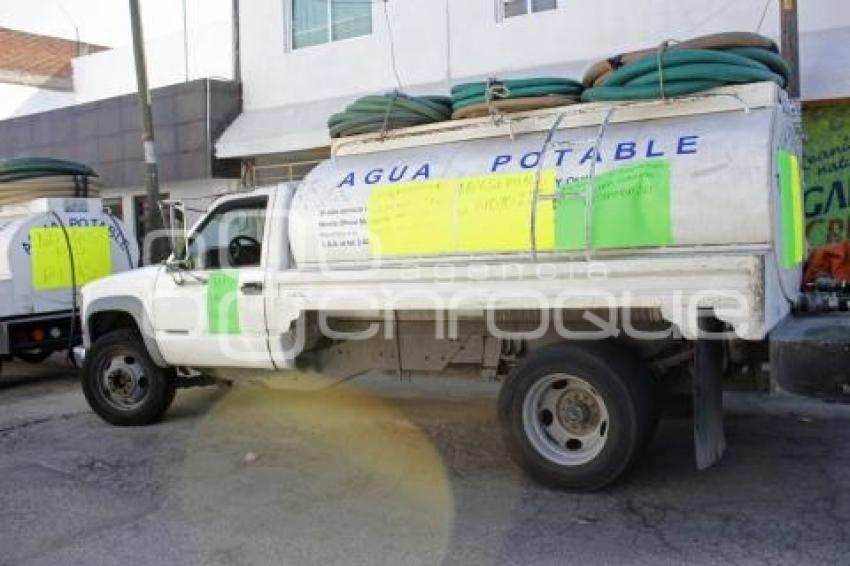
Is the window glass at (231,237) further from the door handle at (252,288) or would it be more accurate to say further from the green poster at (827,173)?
the green poster at (827,173)

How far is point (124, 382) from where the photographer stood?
7742 mm

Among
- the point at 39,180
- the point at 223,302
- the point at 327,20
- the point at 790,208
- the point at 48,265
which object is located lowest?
the point at 223,302

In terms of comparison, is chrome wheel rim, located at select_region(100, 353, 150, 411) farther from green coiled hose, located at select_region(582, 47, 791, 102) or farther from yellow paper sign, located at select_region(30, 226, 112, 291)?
green coiled hose, located at select_region(582, 47, 791, 102)

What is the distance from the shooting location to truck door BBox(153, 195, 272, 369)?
6652 mm

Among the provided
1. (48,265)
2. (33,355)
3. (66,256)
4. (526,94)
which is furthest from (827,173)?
(33,355)

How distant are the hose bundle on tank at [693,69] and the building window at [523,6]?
6.80 metres

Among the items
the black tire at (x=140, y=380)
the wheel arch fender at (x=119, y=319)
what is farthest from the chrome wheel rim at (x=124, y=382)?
the wheel arch fender at (x=119, y=319)

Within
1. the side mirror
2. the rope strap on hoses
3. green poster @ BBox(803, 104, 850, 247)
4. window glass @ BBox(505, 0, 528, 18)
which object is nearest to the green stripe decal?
the rope strap on hoses

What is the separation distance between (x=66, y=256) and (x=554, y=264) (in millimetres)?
7213

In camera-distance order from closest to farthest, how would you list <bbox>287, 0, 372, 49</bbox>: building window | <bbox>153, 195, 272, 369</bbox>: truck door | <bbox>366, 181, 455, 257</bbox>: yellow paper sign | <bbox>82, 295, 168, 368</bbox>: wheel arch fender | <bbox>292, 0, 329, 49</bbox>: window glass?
<bbox>366, 181, 455, 257</bbox>: yellow paper sign < <bbox>153, 195, 272, 369</bbox>: truck door < <bbox>82, 295, 168, 368</bbox>: wheel arch fender < <bbox>287, 0, 372, 49</bbox>: building window < <bbox>292, 0, 329, 49</bbox>: window glass

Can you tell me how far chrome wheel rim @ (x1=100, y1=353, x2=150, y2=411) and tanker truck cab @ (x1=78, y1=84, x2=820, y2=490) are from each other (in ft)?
4.23

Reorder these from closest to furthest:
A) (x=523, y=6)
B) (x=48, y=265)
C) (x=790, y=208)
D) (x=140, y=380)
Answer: (x=790, y=208) < (x=140, y=380) < (x=48, y=265) < (x=523, y=6)

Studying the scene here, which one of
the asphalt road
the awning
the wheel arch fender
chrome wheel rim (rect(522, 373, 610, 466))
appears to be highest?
the awning

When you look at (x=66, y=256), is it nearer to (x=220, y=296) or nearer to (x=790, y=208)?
(x=220, y=296)
